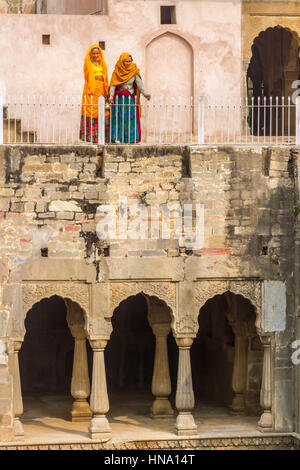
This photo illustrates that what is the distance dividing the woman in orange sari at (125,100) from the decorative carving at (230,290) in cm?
234

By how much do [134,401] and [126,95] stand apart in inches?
195

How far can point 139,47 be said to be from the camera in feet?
72.6

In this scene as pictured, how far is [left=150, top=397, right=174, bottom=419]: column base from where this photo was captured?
20.6 m

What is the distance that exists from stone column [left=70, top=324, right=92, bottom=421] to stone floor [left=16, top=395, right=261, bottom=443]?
0.74 ft

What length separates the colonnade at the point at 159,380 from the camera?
62.8 ft

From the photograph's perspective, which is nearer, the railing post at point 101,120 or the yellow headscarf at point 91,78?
the railing post at point 101,120

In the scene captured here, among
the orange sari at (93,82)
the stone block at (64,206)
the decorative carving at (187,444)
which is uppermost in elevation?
the orange sari at (93,82)

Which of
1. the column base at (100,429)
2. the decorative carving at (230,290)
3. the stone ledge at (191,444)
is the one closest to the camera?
the stone ledge at (191,444)

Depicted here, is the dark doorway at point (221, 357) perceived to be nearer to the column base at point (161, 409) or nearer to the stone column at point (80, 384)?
the column base at point (161, 409)

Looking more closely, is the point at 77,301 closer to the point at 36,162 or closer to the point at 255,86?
the point at 36,162

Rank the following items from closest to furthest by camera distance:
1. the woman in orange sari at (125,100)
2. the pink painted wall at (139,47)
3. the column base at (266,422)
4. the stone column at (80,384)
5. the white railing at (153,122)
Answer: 1. the column base at (266,422)
2. the woman in orange sari at (125,100)
3. the stone column at (80,384)
4. the white railing at (153,122)
5. the pink painted wall at (139,47)

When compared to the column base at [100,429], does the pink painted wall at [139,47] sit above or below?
above

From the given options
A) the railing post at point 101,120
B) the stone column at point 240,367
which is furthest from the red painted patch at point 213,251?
the railing post at point 101,120

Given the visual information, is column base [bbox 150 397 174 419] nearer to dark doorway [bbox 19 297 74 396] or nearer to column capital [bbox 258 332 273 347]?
column capital [bbox 258 332 273 347]
